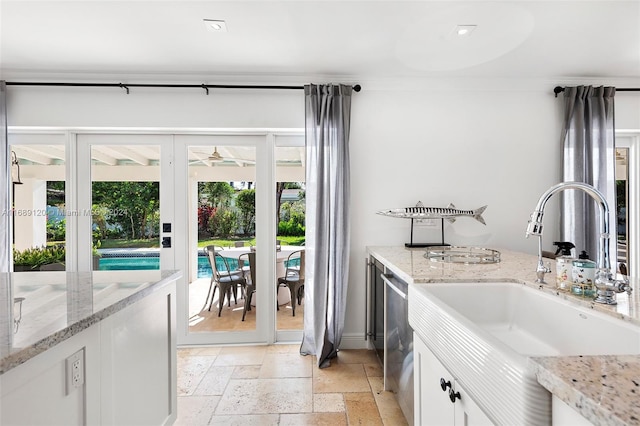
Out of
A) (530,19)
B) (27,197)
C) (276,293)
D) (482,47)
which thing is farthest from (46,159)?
(530,19)

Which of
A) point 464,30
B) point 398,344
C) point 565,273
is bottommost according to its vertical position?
point 398,344

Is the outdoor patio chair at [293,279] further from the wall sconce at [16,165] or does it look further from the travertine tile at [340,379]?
the wall sconce at [16,165]

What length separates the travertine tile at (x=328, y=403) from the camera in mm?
1879

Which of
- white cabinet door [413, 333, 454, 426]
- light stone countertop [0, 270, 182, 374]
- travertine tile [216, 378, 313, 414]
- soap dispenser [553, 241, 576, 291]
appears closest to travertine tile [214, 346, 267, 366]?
travertine tile [216, 378, 313, 414]

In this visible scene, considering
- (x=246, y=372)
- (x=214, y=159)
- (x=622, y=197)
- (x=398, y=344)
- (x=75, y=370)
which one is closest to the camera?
(x=75, y=370)

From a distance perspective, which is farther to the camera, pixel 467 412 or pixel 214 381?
pixel 214 381

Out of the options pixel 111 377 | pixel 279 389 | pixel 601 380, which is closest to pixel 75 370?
pixel 111 377

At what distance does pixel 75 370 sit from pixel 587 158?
3.65 m

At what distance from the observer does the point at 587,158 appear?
2.61m

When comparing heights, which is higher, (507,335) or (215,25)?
(215,25)

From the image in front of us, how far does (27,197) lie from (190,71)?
1.90 metres

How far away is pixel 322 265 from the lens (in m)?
2.52

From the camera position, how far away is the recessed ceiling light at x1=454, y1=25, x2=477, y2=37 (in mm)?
1947

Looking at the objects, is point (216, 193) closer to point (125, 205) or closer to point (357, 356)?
point (125, 205)
